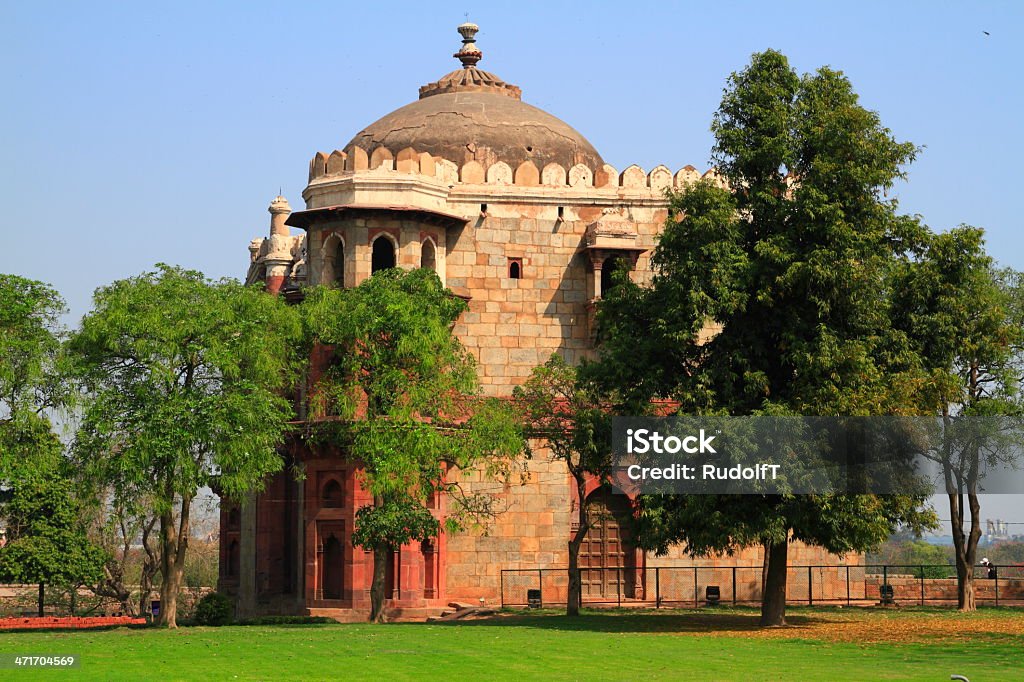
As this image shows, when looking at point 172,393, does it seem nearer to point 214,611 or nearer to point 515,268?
point 214,611

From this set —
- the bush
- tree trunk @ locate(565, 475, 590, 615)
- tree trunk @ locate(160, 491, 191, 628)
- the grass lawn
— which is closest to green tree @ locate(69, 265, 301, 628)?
tree trunk @ locate(160, 491, 191, 628)

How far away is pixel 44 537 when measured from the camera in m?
40.8

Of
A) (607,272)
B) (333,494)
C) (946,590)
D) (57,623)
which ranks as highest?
(607,272)

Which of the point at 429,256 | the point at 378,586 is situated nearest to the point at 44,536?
the point at 378,586

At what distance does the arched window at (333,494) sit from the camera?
36625mm

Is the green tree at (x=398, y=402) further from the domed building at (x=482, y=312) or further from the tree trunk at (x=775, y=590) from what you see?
the tree trunk at (x=775, y=590)

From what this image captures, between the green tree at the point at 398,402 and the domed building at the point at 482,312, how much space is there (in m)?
2.75

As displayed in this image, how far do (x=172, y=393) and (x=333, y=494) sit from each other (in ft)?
22.7

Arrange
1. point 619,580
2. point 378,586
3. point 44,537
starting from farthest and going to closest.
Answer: point 44,537, point 619,580, point 378,586

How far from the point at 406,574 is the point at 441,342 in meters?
5.84

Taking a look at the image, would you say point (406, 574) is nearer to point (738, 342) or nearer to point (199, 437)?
point (199, 437)

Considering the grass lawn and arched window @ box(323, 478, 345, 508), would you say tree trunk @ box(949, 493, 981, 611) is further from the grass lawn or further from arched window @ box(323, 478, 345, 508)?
arched window @ box(323, 478, 345, 508)

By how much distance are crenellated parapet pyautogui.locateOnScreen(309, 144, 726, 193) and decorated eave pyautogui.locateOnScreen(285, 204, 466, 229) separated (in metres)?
0.94

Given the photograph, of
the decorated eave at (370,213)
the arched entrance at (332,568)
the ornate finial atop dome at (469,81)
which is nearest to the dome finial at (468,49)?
the ornate finial atop dome at (469,81)
